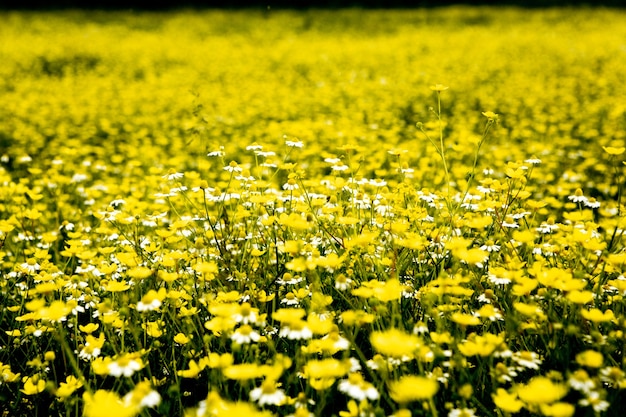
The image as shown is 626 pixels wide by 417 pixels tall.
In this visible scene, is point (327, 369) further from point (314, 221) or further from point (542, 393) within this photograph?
point (314, 221)

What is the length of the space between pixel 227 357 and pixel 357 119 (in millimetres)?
5255

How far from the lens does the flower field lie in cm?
165

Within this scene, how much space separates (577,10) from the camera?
58.7ft

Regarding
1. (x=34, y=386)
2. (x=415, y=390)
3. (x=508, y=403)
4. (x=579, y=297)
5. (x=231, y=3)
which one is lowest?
(x=34, y=386)

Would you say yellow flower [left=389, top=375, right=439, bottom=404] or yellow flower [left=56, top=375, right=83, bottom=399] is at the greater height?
yellow flower [left=389, top=375, right=439, bottom=404]

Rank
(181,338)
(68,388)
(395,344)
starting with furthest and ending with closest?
(181,338) → (68,388) → (395,344)

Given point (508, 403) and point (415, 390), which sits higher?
point (415, 390)

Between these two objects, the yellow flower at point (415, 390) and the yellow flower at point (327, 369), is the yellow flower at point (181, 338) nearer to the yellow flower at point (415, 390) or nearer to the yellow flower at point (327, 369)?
the yellow flower at point (327, 369)

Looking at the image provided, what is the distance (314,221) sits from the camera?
2.58m

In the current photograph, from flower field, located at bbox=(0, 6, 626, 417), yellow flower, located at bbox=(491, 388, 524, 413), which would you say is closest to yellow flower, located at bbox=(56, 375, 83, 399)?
flower field, located at bbox=(0, 6, 626, 417)

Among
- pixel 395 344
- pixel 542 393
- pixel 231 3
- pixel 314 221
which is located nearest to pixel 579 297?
pixel 542 393

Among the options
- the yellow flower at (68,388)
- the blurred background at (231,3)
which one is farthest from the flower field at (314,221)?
the blurred background at (231,3)

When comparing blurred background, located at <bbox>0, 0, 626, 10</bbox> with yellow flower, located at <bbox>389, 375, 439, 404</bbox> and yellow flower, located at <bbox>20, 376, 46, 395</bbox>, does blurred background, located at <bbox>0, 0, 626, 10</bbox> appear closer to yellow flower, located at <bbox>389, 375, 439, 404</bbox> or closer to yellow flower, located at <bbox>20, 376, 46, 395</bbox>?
yellow flower, located at <bbox>20, 376, 46, 395</bbox>

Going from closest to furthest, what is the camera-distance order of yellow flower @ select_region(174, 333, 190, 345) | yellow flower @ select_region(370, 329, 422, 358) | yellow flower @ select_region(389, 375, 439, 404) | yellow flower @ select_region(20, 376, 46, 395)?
yellow flower @ select_region(389, 375, 439, 404)
yellow flower @ select_region(370, 329, 422, 358)
yellow flower @ select_region(20, 376, 46, 395)
yellow flower @ select_region(174, 333, 190, 345)
